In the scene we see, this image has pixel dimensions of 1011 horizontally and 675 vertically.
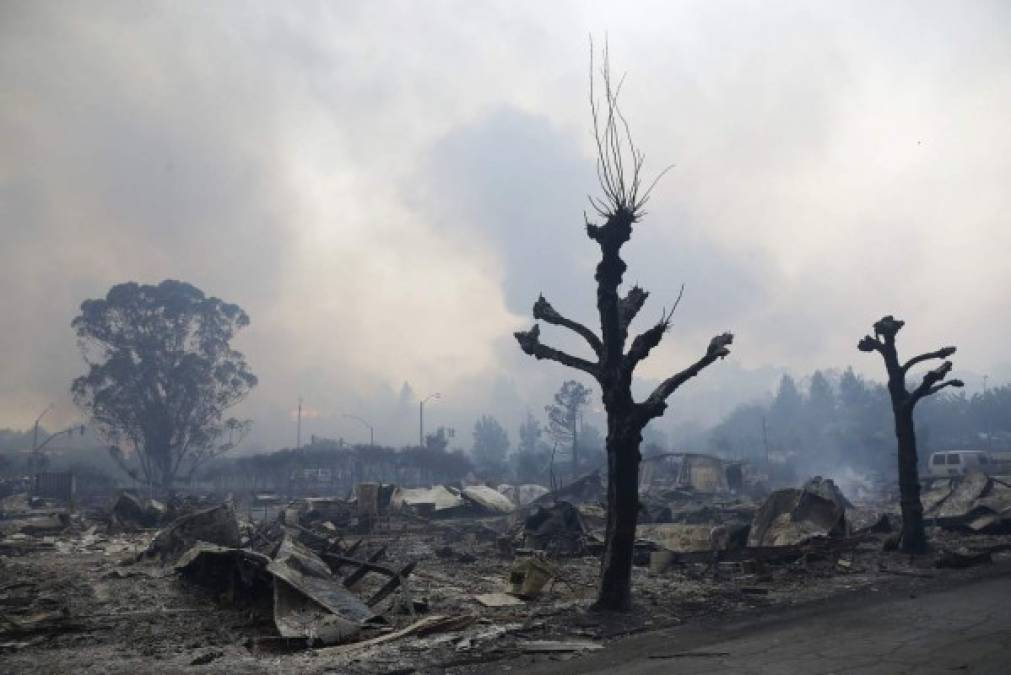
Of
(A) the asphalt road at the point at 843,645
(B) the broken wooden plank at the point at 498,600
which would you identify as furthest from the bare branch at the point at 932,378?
(B) the broken wooden plank at the point at 498,600

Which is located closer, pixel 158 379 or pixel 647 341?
pixel 647 341

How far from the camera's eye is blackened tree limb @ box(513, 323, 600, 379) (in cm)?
1074

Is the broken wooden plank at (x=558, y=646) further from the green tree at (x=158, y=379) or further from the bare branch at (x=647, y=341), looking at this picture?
the green tree at (x=158, y=379)

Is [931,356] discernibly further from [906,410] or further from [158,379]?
[158,379]

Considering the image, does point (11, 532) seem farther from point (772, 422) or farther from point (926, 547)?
point (772, 422)

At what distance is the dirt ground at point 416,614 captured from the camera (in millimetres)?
7082

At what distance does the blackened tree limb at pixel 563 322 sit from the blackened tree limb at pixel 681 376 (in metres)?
1.20

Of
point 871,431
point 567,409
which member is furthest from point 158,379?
point 871,431

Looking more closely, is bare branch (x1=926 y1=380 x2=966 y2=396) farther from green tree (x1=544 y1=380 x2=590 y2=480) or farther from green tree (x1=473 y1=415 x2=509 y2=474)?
green tree (x1=473 y1=415 x2=509 y2=474)

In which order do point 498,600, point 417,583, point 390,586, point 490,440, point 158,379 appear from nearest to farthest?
point 390,586
point 498,600
point 417,583
point 158,379
point 490,440

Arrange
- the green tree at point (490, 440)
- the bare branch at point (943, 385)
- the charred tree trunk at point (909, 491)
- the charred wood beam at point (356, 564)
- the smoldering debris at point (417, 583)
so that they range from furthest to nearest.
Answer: the green tree at point (490, 440), the bare branch at point (943, 385), the charred tree trunk at point (909, 491), the charred wood beam at point (356, 564), the smoldering debris at point (417, 583)

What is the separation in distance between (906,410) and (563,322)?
9391 mm

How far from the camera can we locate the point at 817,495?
625 inches

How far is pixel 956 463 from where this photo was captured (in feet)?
111
